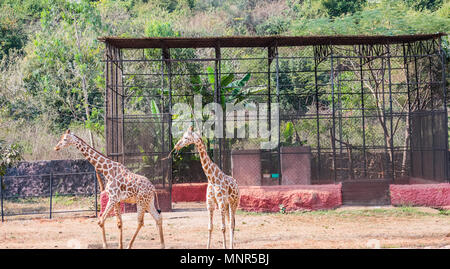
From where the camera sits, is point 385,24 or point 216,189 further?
point 385,24

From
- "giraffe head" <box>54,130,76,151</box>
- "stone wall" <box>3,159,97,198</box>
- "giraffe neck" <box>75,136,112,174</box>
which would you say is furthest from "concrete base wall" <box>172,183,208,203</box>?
"giraffe head" <box>54,130,76,151</box>

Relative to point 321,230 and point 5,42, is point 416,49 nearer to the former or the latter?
point 321,230

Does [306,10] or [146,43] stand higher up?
[306,10]

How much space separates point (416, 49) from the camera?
59.8 feet

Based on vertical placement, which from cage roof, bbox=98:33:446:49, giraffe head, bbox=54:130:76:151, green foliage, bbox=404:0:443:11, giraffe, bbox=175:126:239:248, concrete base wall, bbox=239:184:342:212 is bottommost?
concrete base wall, bbox=239:184:342:212

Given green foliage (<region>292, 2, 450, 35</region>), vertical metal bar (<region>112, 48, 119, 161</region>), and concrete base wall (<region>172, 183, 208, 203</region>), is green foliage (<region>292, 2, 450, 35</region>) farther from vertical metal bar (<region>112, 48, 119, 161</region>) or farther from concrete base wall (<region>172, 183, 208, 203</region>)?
vertical metal bar (<region>112, 48, 119, 161</region>)

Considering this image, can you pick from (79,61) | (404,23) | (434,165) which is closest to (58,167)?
(79,61)

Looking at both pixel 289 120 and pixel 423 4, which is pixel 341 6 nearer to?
pixel 423 4

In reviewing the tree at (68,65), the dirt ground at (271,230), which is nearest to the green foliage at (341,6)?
the tree at (68,65)

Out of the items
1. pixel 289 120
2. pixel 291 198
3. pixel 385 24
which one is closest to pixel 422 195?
pixel 291 198

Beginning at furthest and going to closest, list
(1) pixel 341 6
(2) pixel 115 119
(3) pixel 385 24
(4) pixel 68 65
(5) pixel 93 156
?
1. (1) pixel 341 6
2. (3) pixel 385 24
3. (4) pixel 68 65
4. (2) pixel 115 119
5. (5) pixel 93 156

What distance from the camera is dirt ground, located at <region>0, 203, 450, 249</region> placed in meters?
10.9

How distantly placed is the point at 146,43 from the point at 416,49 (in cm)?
907

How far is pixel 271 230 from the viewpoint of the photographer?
1280cm
